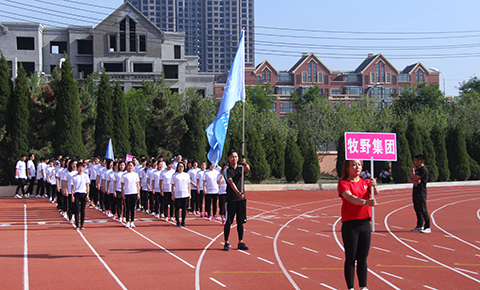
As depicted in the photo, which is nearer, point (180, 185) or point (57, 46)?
point (180, 185)

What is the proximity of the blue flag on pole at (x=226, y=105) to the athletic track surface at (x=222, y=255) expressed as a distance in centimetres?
210

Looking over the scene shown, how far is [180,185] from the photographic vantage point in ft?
40.3

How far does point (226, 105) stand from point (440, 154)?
94.2ft

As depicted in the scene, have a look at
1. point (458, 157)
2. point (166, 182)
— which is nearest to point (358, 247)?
point (166, 182)

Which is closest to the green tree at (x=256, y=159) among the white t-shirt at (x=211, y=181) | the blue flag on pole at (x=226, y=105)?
the white t-shirt at (x=211, y=181)

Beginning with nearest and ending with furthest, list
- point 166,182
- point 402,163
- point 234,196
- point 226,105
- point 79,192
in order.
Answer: point 234,196
point 226,105
point 79,192
point 166,182
point 402,163

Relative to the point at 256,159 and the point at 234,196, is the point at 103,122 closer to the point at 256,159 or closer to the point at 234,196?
the point at 256,159

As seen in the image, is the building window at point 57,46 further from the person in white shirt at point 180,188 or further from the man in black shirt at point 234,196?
the man in black shirt at point 234,196

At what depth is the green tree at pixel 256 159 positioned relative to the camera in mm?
30078

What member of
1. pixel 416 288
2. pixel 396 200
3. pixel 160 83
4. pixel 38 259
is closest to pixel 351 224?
pixel 416 288

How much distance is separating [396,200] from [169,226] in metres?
13.4

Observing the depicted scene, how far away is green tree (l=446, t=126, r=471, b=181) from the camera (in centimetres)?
3441

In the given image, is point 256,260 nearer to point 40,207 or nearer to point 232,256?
point 232,256

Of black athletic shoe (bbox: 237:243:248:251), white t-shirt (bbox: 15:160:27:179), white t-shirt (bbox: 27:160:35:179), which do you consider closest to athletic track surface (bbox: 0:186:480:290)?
black athletic shoe (bbox: 237:243:248:251)
